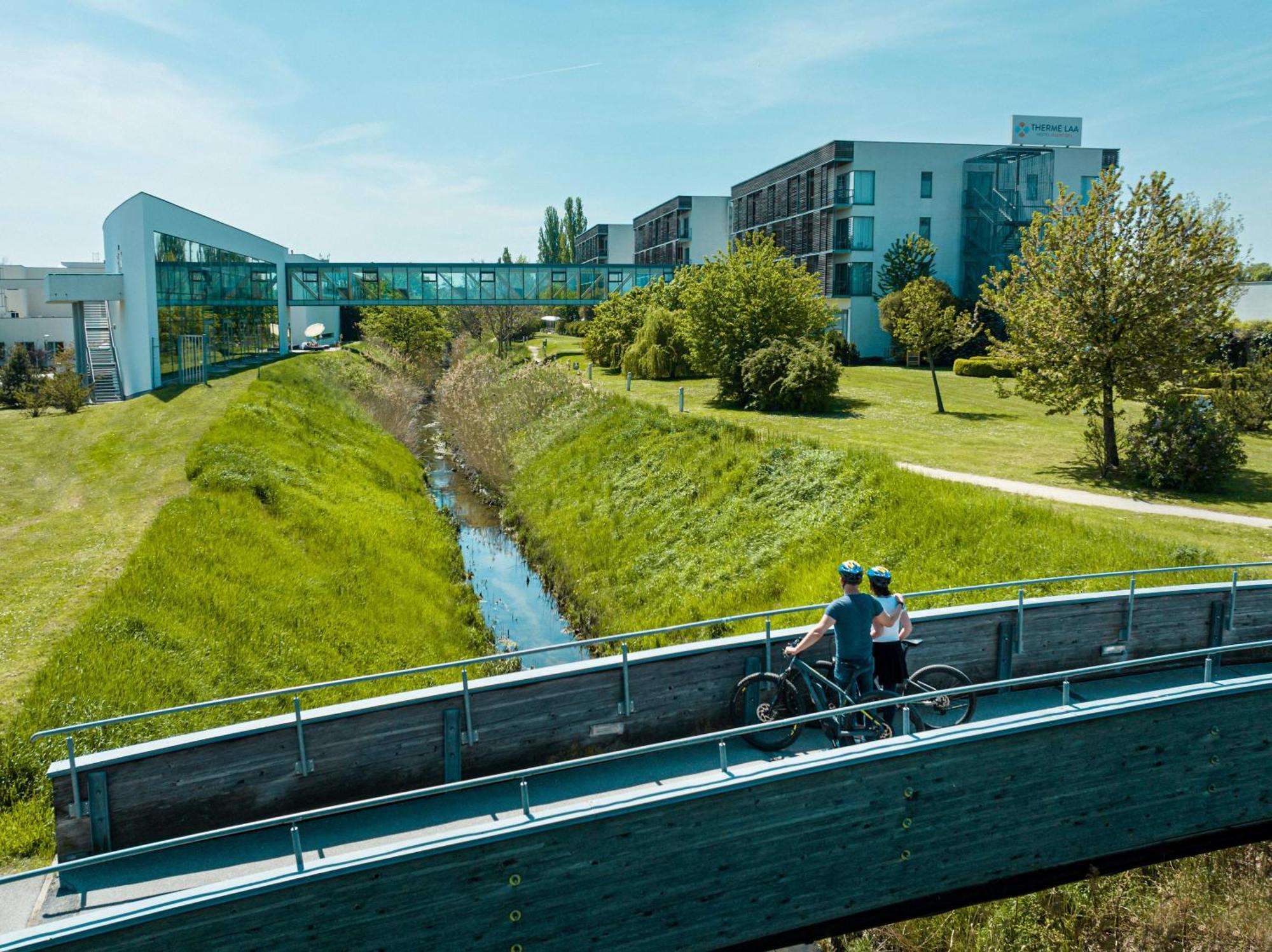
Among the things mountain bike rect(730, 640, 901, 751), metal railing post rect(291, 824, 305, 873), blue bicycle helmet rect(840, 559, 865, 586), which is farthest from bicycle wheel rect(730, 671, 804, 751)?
metal railing post rect(291, 824, 305, 873)

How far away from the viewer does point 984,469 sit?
69.9 ft

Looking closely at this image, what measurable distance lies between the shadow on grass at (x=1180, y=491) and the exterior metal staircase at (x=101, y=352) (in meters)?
37.3

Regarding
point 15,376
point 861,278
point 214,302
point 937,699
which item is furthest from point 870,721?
point 861,278

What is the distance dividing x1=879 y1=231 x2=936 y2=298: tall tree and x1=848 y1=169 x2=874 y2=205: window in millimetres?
2918

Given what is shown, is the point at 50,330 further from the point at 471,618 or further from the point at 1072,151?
the point at 1072,151

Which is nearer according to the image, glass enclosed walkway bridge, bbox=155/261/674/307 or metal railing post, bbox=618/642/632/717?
metal railing post, bbox=618/642/632/717

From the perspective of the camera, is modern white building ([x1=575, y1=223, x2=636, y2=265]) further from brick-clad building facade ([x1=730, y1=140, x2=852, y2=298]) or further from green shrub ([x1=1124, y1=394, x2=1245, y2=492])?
green shrub ([x1=1124, y1=394, x2=1245, y2=492])

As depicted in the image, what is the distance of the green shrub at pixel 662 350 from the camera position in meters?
45.1

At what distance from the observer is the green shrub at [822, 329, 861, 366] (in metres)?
46.4

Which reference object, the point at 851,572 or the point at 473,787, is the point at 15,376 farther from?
the point at 851,572

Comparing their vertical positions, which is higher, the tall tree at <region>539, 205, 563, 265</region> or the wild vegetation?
the tall tree at <region>539, 205, 563, 265</region>

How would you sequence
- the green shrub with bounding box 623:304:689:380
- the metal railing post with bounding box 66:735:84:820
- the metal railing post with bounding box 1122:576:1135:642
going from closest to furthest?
the metal railing post with bounding box 66:735:84:820, the metal railing post with bounding box 1122:576:1135:642, the green shrub with bounding box 623:304:689:380

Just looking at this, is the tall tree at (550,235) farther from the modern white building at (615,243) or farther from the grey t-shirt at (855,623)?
the grey t-shirt at (855,623)

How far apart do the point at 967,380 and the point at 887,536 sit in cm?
2655
